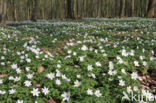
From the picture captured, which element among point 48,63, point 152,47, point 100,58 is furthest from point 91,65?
point 152,47

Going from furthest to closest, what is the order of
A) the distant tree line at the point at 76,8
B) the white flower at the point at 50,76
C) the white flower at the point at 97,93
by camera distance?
the distant tree line at the point at 76,8
the white flower at the point at 50,76
the white flower at the point at 97,93

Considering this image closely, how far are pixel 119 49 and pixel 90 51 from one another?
1057 millimetres

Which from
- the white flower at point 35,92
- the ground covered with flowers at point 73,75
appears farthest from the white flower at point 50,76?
the white flower at point 35,92

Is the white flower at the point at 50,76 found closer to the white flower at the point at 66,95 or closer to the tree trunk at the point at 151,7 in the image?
the white flower at the point at 66,95

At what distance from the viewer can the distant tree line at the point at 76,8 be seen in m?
26.3

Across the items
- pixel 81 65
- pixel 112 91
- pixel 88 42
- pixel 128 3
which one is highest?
pixel 128 3

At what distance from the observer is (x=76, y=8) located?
93.4ft

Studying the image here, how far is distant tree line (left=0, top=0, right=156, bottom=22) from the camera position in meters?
26.3

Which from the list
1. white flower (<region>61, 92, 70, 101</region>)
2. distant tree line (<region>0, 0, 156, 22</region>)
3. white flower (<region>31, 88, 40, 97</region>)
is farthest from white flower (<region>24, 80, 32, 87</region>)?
distant tree line (<region>0, 0, 156, 22</region>)

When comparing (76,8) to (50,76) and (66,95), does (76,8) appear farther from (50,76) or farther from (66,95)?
(66,95)

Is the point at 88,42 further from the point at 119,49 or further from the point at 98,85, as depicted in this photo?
the point at 98,85

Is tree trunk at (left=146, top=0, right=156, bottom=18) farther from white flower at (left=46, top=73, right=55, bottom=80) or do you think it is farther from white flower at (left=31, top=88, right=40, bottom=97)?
white flower at (left=31, top=88, right=40, bottom=97)

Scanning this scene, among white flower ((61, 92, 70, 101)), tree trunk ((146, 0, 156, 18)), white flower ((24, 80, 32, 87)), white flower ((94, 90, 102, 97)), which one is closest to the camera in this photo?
white flower ((61, 92, 70, 101))

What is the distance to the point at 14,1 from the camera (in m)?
26.1
